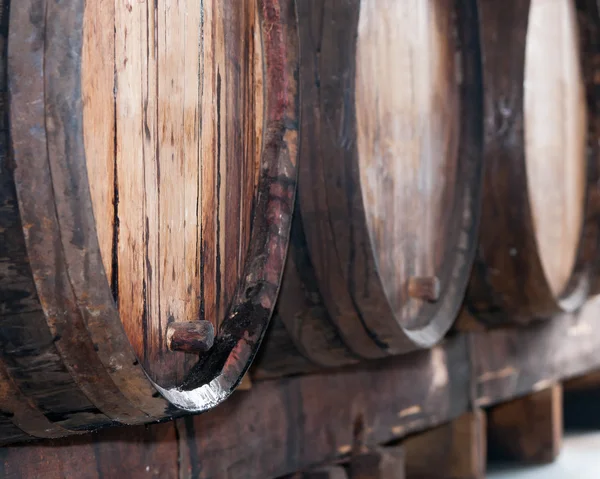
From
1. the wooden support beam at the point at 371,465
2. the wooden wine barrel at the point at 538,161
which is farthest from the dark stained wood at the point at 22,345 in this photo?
the wooden wine barrel at the point at 538,161

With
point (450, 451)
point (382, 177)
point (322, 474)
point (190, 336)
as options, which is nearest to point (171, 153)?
point (190, 336)

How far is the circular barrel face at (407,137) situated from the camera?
206cm

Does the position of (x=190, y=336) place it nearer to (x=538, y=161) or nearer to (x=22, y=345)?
(x=22, y=345)

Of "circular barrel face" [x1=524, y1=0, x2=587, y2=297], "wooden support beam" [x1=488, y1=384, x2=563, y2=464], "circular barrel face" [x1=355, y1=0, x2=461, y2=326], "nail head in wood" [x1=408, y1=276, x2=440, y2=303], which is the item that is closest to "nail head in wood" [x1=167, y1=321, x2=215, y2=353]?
A: "circular barrel face" [x1=355, y1=0, x2=461, y2=326]

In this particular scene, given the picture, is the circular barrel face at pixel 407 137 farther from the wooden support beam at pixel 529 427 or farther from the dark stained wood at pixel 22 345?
the wooden support beam at pixel 529 427

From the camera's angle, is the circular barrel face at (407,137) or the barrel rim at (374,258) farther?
the circular barrel face at (407,137)

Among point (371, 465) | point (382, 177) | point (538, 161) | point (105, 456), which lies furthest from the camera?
point (538, 161)

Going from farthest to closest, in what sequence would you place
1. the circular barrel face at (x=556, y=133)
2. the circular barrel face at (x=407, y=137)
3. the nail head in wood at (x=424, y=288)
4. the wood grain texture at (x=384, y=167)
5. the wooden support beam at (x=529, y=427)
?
the wooden support beam at (x=529, y=427) < the circular barrel face at (x=556, y=133) < the nail head in wood at (x=424, y=288) < the circular barrel face at (x=407, y=137) < the wood grain texture at (x=384, y=167)

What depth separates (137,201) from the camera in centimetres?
136

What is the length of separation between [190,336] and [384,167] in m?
0.81

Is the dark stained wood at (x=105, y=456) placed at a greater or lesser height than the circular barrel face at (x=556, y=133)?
lesser

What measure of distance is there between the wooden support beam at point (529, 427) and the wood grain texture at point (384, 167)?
4.74ft

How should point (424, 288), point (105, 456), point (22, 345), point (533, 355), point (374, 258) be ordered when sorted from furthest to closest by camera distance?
1. point (533, 355)
2. point (424, 288)
3. point (374, 258)
4. point (105, 456)
5. point (22, 345)

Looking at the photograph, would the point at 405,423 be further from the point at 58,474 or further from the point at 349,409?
the point at 58,474
